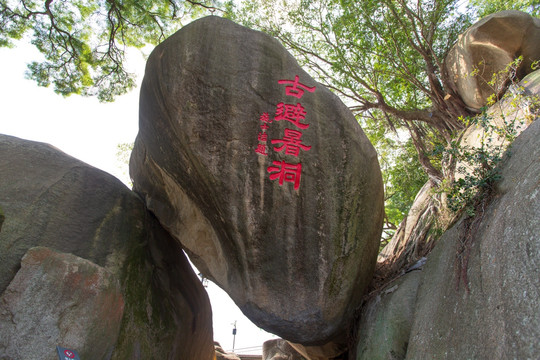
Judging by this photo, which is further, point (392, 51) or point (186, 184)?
point (392, 51)

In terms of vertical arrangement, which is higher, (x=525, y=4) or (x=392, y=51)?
(x=525, y=4)

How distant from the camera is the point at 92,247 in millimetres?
4418

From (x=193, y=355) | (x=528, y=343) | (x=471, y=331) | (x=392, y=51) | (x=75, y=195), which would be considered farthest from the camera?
(x=392, y=51)

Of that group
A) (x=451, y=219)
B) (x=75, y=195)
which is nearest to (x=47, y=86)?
(x=75, y=195)

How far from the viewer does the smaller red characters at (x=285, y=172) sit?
13.6 ft

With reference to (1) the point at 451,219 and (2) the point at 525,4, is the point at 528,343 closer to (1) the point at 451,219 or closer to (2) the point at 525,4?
(1) the point at 451,219

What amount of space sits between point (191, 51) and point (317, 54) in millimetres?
5819

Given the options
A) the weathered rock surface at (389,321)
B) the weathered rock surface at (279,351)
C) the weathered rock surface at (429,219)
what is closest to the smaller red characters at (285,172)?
the weathered rock surface at (389,321)

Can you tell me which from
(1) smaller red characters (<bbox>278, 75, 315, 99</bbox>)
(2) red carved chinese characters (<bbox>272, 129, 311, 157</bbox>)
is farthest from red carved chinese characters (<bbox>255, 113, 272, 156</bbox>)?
(1) smaller red characters (<bbox>278, 75, 315, 99</bbox>)

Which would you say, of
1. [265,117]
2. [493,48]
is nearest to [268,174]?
[265,117]

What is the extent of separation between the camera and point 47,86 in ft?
30.9

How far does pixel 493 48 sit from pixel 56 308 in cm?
722

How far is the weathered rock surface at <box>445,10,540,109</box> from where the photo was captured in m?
6.14

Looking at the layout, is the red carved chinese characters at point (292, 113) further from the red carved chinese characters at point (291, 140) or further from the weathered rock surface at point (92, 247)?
the weathered rock surface at point (92, 247)
